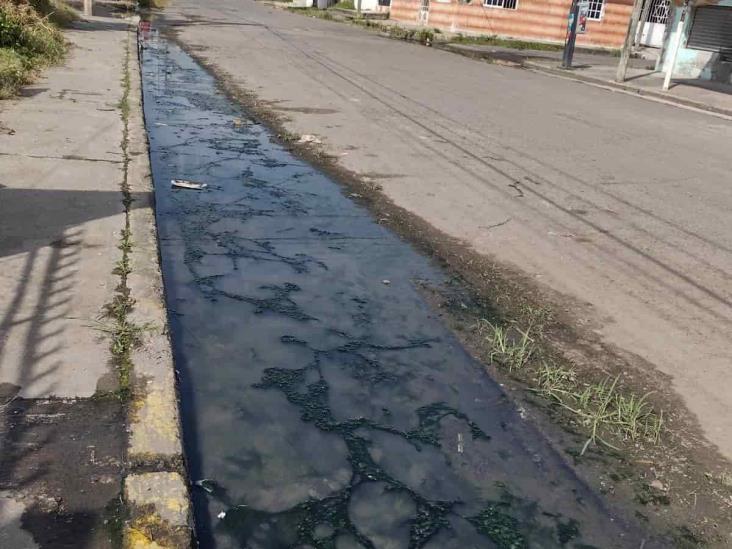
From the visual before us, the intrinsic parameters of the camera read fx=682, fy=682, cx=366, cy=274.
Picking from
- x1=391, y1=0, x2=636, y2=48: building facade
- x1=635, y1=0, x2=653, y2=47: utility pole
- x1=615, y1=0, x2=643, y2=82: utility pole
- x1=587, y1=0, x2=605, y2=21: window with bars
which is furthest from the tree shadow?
x1=587, y1=0, x2=605, y2=21: window with bars

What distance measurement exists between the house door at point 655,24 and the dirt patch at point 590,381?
38796mm

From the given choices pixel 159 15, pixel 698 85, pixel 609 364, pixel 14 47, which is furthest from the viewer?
pixel 159 15

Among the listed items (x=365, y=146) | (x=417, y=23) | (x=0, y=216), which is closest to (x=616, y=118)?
(x=365, y=146)

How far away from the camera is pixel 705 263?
5926mm

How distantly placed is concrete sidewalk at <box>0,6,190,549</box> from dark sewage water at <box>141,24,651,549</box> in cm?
27

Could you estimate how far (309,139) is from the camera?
9195mm

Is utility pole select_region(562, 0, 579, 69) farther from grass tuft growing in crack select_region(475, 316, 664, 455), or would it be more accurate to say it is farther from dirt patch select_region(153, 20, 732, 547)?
grass tuft growing in crack select_region(475, 316, 664, 455)

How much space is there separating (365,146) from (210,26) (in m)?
21.5

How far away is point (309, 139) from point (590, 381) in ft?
20.1

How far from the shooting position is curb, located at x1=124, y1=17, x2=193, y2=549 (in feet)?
8.08

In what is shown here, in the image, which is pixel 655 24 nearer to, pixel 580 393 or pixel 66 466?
pixel 580 393

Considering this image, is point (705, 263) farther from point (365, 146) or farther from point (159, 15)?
point (159, 15)

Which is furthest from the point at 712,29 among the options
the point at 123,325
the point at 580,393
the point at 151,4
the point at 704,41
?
the point at 151,4

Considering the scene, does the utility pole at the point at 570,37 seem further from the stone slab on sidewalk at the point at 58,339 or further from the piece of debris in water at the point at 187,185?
the piece of debris in water at the point at 187,185
